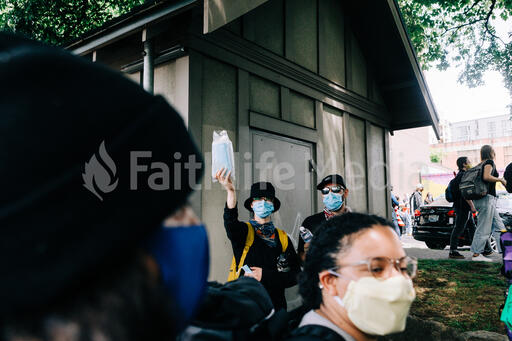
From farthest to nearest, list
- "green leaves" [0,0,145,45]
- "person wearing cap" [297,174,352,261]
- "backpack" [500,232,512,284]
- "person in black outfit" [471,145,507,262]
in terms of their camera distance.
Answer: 1. "green leaves" [0,0,145,45]
2. "person in black outfit" [471,145,507,262]
3. "person wearing cap" [297,174,352,261]
4. "backpack" [500,232,512,284]

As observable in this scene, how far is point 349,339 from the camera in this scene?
1.40m

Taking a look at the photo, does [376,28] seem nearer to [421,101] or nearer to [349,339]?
[421,101]

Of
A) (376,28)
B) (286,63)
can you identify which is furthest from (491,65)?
(286,63)

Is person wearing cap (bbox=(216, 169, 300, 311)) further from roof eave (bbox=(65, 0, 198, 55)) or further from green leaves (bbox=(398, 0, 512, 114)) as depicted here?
green leaves (bbox=(398, 0, 512, 114))

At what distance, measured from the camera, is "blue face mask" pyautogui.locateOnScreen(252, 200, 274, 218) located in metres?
3.81

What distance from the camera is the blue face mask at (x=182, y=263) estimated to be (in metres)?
0.56

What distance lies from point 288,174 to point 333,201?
1862mm

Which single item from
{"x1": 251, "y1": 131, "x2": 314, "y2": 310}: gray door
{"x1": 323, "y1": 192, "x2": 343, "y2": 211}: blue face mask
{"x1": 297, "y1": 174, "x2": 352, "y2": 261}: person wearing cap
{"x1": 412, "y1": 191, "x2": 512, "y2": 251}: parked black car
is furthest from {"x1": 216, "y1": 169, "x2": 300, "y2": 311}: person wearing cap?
{"x1": 412, "y1": 191, "x2": 512, "y2": 251}: parked black car

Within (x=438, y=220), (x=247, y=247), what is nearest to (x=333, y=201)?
(x=247, y=247)

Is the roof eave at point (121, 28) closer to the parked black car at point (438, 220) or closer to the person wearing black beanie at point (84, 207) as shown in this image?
the person wearing black beanie at point (84, 207)

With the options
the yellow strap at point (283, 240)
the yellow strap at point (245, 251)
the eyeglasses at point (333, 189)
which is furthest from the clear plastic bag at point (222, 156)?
the eyeglasses at point (333, 189)

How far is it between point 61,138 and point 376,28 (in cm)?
873

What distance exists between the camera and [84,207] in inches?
19.1

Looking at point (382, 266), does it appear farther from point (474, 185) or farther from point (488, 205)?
point (488, 205)
